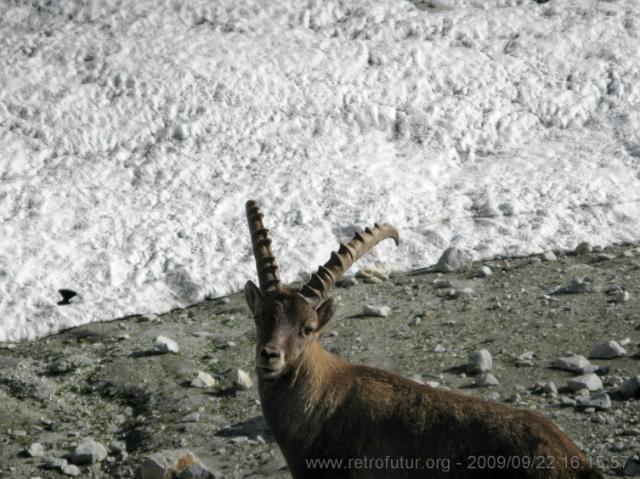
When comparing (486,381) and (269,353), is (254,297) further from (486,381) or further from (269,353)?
(486,381)

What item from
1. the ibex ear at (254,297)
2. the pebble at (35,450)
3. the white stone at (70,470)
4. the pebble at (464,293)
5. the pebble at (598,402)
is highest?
the ibex ear at (254,297)

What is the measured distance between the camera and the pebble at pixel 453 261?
14664 mm

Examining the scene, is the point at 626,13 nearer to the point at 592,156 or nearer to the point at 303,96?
the point at 592,156

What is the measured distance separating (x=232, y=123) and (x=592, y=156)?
6115 mm

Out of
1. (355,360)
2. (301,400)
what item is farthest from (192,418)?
(301,400)

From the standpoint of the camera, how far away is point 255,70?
57.4ft

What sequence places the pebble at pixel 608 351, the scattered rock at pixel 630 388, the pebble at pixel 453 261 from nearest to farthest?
the scattered rock at pixel 630 388, the pebble at pixel 608 351, the pebble at pixel 453 261

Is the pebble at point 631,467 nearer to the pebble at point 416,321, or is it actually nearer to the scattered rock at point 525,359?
the scattered rock at point 525,359

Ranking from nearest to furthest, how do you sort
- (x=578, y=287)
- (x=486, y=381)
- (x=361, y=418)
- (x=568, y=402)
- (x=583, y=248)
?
(x=361, y=418)
(x=568, y=402)
(x=486, y=381)
(x=578, y=287)
(x=583, y=248)

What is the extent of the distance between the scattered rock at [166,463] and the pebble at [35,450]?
1.37 meters

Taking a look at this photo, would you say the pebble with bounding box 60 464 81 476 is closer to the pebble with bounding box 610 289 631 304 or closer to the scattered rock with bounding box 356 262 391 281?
the scattered rock with bounding box 356 262 391 281

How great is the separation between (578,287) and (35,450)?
7.38 metres

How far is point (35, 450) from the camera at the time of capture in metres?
10.1

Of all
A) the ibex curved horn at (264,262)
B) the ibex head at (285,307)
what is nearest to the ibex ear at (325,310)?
the ibex head at (285,307)
